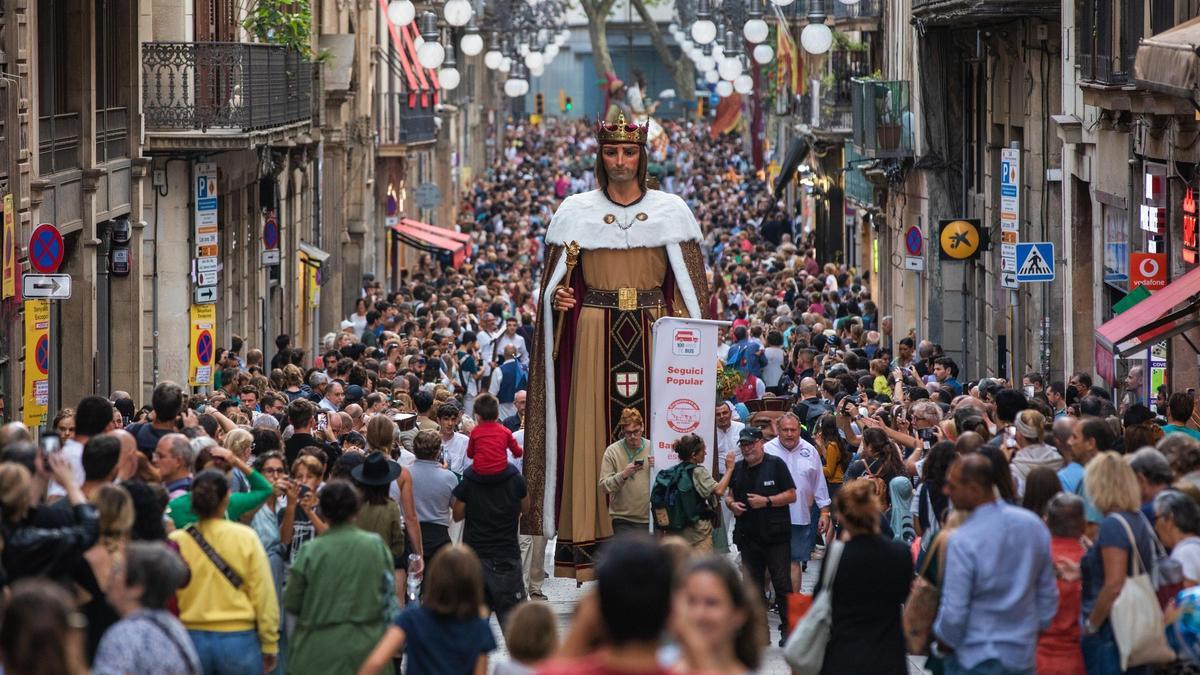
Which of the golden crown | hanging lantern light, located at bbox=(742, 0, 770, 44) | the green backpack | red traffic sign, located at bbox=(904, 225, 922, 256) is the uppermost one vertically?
hanging lantern light, located at bbox=(742, 0, 770, 44)

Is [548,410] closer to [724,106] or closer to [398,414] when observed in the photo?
[398,414]

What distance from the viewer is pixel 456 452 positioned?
15.1 meters

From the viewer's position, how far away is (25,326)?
17.6m

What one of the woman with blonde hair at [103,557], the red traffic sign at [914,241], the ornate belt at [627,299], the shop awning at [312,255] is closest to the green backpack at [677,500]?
the ornate belt at [627,299]

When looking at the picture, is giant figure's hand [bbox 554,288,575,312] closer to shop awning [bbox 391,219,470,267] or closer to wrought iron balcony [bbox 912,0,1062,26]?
wrought iron balcony [bbox 912,0,1062,26]

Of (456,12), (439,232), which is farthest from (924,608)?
(439,232)

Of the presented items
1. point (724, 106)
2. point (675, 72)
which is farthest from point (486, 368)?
point (675, 72)

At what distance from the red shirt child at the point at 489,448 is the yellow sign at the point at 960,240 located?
13.7 m

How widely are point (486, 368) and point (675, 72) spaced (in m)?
62.2

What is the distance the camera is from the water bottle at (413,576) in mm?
11359

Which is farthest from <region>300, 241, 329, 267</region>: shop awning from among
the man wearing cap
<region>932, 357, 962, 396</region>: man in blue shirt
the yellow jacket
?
the yellow jacket

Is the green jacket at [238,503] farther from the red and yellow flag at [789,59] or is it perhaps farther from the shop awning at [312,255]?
the red and yellow flag at [789,59]

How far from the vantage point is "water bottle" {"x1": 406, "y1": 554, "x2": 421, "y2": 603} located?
11.4 meters

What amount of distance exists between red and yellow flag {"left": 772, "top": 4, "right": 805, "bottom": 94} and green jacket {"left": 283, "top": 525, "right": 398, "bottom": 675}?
3604cm
